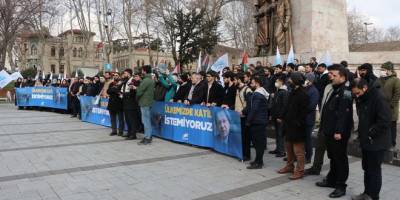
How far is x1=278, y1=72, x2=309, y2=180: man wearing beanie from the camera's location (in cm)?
684

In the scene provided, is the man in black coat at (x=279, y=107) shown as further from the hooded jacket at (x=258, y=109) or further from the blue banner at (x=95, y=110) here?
the blue banner at (x=95, y=110)

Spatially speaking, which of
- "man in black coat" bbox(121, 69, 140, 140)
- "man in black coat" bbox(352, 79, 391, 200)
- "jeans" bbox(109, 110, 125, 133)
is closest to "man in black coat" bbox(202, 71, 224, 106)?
"man in black coat" bbox(121, 69, 140, 140)

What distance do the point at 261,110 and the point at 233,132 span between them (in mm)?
992

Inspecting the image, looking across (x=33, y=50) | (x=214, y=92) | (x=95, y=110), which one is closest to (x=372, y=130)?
(x=214, y=92)

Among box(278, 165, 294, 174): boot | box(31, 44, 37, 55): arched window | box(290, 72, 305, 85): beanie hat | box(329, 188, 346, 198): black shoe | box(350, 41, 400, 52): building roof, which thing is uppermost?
box(31, 44, 37, 55): arched window

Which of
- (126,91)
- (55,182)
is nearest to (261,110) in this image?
(55,182)

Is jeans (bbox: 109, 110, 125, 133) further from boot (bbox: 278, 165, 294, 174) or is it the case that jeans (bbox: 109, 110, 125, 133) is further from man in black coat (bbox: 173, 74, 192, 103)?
boot (bbox: 278, 165, 294, 174)

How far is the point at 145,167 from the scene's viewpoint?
307 inches

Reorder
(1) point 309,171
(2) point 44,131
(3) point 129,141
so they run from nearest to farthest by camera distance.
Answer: (1) point 309,171
(3) point 129,141
(2) point 44,131

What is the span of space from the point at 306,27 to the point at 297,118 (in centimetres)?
1017

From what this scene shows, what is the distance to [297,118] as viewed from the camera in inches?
271

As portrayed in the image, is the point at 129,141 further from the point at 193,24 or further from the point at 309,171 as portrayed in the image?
the point at 193,24

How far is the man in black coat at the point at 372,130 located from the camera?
5.47 metres

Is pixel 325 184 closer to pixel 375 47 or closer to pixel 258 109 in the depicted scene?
pixel 258 109
